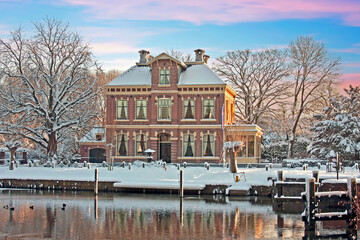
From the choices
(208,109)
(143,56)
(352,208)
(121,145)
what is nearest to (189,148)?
(208,109)

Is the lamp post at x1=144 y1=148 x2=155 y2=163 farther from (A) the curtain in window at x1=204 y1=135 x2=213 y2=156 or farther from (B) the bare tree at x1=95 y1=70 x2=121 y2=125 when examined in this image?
(B) the bare tree at x1=95 y1=70 x2=121 y2=125

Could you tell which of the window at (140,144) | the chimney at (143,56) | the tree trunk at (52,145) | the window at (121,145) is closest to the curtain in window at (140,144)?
the window at (140,144)

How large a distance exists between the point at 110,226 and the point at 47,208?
7.11 m

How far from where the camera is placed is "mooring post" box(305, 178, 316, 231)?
22.0 m

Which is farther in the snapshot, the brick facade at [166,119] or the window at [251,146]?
the brick facade at [166,119]

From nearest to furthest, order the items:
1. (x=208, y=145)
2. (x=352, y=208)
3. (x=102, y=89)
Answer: (x=352, y=208) → (x=208, y=145) → (x=102, y=89)

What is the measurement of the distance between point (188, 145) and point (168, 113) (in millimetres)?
3738

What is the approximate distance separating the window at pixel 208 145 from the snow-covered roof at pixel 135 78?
26.1 feet

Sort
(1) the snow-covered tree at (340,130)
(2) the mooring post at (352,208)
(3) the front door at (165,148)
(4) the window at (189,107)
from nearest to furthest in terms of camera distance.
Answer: (2) the mooring post at (352,208), (1) the snow-covered tree at (340,130), (4) the window at (189,107), (3) the front door at (165,148)

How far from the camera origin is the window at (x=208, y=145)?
50.2m

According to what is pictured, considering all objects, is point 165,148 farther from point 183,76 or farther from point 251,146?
point 251,146

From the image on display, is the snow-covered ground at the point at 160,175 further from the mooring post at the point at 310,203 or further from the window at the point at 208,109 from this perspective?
the mooring post at the point at 310,203

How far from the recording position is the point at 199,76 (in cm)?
5125

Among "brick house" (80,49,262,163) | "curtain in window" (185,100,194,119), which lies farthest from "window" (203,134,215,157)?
"curtain in window" (185,100,194,119)
